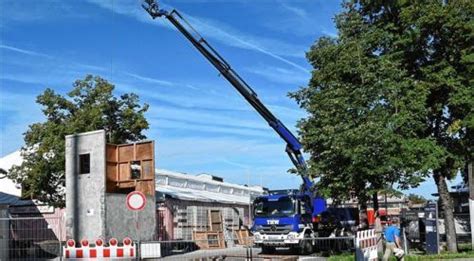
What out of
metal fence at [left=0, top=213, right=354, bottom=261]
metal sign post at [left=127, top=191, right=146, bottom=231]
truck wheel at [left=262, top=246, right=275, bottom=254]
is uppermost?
metal sign post at [left=127, top=191, right=146, bottom=231]

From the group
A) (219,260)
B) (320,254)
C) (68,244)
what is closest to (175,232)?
(320,254)

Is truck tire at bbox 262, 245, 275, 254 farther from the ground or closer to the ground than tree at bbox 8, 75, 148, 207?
closer to the ground

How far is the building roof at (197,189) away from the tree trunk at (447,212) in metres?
15.2

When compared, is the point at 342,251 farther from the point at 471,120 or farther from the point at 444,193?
the point at 471,120

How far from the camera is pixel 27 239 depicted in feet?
92.2

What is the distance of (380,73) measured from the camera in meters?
23.7

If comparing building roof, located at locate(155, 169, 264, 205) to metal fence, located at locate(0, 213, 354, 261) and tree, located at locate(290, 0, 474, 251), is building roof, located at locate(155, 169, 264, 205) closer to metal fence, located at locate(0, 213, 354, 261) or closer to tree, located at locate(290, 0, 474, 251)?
metal fence, located at locate(0, 213, 354, 261)

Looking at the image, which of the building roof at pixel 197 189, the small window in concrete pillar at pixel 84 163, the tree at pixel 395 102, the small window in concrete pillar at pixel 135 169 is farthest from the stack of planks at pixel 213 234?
the tree at pixel 395 102

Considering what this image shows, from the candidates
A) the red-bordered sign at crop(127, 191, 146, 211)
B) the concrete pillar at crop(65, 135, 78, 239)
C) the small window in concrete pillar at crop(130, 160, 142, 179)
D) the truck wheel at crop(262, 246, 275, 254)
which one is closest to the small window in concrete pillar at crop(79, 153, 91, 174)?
the concrete pillar at crop(65, 135, 78, 239)

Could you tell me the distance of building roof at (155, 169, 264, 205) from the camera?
3970 centimetres

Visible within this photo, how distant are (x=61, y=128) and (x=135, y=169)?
705cm

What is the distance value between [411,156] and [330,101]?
12.0 ft

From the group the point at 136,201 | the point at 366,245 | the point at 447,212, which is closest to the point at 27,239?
the point at 136,201

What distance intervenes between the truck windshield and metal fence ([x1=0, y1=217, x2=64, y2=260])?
901 centimetres
